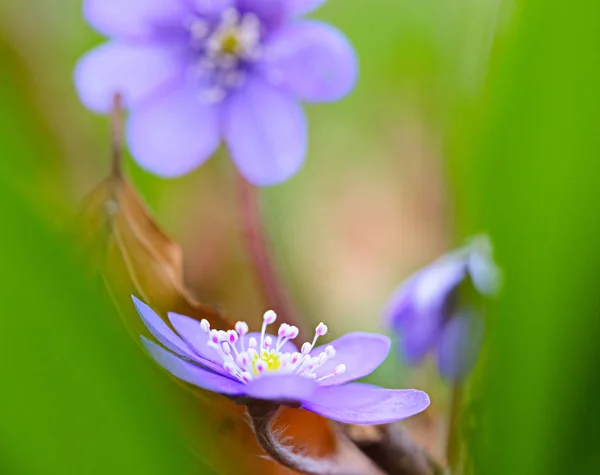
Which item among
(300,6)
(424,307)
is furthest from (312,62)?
(424,307)

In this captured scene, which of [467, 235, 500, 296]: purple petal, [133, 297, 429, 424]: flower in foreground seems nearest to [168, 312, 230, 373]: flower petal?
[133, 297, 429, 424]: flower in foreground

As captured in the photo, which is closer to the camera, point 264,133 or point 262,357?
point 262,357

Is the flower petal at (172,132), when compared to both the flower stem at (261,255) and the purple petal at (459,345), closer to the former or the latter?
the flower stem at (261,255)

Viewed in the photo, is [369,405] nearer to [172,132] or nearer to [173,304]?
[173,304]

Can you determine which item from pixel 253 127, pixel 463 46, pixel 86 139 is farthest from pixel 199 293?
pixel 463 46

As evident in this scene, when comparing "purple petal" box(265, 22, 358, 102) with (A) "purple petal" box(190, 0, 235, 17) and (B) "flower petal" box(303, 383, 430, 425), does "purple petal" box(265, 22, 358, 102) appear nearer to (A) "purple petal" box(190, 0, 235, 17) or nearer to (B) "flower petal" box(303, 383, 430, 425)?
(A) "purple petal" box(190, 0, 235, 17)

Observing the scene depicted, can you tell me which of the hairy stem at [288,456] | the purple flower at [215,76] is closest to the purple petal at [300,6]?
the purple flower at [215,76]
